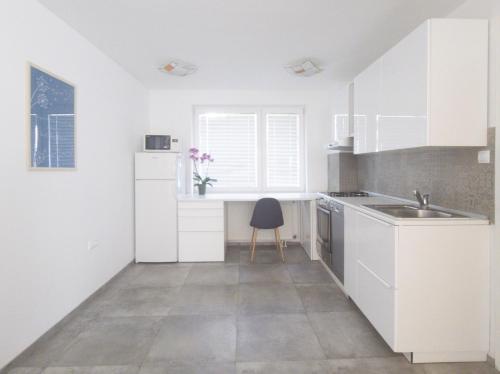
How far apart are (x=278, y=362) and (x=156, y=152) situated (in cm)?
293

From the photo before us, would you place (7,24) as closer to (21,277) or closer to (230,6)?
(230,6)

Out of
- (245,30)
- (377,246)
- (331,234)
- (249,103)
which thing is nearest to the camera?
(377,246)

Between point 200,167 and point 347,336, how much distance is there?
3318 mm

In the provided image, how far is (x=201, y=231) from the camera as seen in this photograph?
404 cm

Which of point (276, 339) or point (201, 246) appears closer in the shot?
point (276, 339)

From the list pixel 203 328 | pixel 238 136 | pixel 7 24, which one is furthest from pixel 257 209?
pixel 7 24

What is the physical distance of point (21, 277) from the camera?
1.99m

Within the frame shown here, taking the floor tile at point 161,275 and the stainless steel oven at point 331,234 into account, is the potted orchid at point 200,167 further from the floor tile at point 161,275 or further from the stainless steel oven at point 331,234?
the stainless steel oven at point 331,234

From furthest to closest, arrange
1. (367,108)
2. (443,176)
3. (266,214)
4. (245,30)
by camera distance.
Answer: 1. (266,214)
2. (367,108)
3. (245,30)
4. (443,176)

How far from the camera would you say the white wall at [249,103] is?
471 centimetres

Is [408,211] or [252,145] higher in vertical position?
[252,145]

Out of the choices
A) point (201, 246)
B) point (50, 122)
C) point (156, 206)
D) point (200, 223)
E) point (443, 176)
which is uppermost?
point (50, 122)

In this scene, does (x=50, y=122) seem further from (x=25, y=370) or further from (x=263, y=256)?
(x=263, y=256)

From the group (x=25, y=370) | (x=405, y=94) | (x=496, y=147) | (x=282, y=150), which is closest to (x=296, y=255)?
(x=282, y=150)
